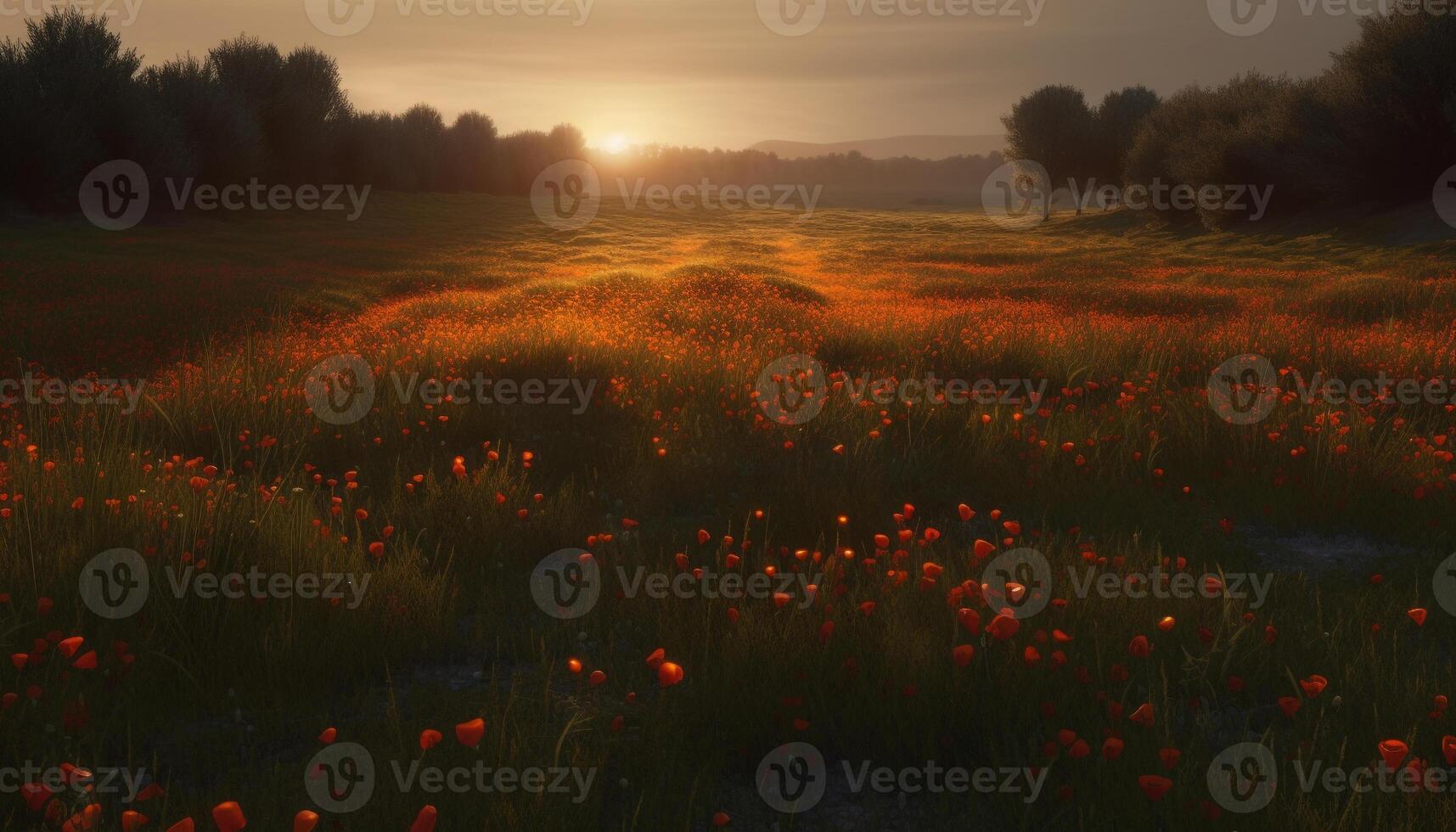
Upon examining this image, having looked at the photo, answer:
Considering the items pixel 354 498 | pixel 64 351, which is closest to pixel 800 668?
pixel 354 498

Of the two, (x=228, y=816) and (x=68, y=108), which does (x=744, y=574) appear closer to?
(x=228, y=816)

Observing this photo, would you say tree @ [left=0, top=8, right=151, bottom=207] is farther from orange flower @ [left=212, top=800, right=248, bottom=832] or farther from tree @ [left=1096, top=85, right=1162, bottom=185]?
tree @ [left=1096, top=85, right=1162, bottom=185]

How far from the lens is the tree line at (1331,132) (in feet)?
105

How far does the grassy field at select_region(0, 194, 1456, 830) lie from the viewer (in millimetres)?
2973

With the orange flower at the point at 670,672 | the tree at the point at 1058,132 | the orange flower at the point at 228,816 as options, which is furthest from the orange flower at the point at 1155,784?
the tree at the point at 1058,132

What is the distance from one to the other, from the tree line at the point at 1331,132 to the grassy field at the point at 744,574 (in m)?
28.2

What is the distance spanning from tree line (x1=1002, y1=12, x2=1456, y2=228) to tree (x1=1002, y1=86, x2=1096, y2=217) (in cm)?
1187

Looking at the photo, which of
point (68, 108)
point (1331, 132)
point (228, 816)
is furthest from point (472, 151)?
point (228, 816)

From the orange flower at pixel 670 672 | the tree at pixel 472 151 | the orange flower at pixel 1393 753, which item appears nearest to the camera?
the orange flower at pixel 1393 753

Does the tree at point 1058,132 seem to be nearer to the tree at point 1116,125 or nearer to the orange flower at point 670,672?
the tree at point 1116,125

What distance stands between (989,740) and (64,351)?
1484 cm

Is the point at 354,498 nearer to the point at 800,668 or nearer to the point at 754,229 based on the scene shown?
the point at 800,668

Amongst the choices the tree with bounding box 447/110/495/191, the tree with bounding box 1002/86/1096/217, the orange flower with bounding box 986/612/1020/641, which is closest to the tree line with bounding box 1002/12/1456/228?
the tree with bounding box 1002/86/1096/217

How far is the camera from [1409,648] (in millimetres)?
3988
